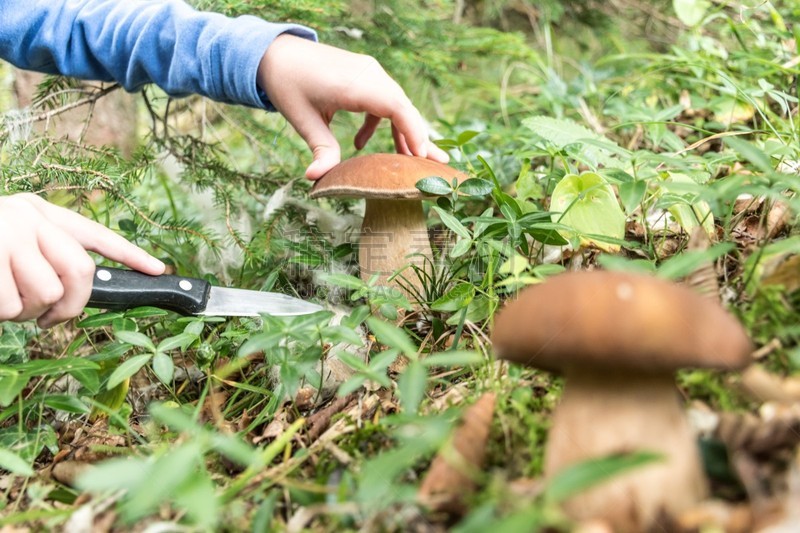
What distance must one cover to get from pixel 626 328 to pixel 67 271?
4.30ft

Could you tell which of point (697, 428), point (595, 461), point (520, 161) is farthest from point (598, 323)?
point (520, 161)

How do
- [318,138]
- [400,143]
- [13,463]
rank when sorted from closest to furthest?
[13,463]
[318,138]
[400,143]

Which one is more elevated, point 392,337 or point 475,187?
point 392,337

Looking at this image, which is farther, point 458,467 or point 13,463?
point 13,463

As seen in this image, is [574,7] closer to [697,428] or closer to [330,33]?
[330,33]

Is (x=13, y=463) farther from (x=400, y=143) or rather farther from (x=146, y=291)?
(x=400, y=143)

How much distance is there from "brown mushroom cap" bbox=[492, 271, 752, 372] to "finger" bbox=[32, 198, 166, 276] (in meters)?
1.27

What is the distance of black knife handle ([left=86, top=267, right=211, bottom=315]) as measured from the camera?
158 cm

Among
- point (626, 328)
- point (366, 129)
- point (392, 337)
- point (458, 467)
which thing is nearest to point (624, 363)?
point (626, 328)

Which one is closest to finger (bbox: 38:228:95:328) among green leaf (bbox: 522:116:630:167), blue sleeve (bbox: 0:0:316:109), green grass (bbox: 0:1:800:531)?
green grass (bbox: 0:1:800:531)

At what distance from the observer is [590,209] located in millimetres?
1638

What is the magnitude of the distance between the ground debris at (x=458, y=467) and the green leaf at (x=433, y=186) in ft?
3.02

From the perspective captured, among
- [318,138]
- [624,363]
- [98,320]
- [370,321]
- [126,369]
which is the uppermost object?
[624,363]

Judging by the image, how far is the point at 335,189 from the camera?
1902 mm
